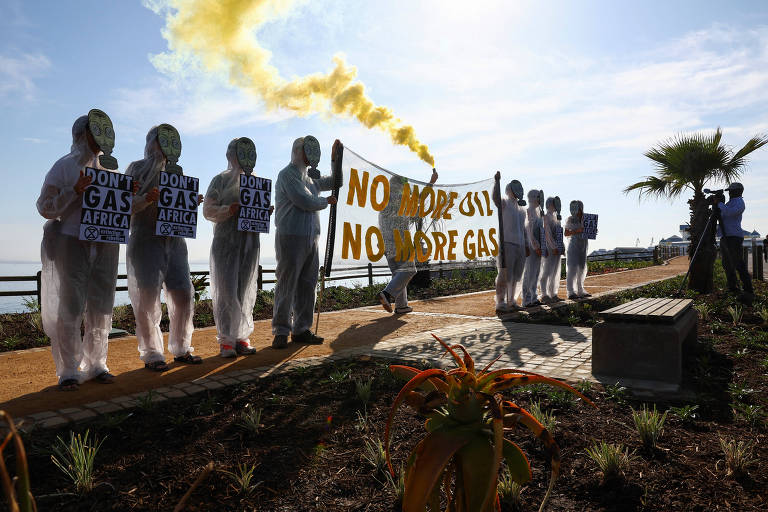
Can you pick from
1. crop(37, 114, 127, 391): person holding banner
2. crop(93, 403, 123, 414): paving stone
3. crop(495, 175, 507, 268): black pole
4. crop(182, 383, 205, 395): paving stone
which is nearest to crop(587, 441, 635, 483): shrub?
crop(182, 383, 205, 395): paving stone

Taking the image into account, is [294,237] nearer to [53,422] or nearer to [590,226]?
[53,422]

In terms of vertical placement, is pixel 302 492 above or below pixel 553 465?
below

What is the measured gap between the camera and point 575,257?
39.3 feet

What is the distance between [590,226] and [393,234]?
19.9 feet

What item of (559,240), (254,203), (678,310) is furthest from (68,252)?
(559,240)

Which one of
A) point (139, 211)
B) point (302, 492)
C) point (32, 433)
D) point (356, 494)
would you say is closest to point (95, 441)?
point (32, 433)

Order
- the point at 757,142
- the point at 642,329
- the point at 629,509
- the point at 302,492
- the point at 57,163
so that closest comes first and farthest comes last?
the point at 629,509 → the point at 302,492 → the point at 57,163 → the point at 642,329 → the point at 757,142

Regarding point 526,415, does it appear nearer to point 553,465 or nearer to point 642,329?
point 553,465

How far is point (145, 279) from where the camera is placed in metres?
4.95

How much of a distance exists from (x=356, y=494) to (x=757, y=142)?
14156 mm

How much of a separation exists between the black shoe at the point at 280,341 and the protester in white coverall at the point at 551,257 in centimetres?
680

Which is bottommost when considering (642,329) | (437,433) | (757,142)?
(642,329)

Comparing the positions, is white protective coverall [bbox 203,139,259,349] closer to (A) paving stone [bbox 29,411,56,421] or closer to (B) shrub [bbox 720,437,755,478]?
(A) paving stone [bbox 29,411,56,421]

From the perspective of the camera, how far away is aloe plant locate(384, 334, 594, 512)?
102 centimetres
